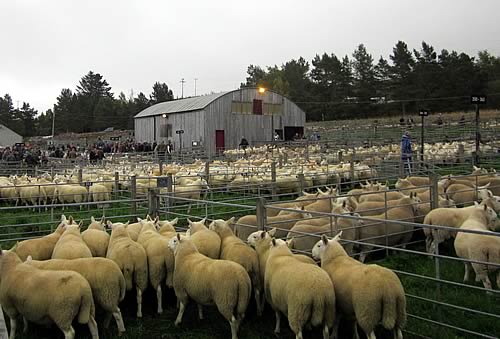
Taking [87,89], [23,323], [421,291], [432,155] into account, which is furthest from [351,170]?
[87,89]

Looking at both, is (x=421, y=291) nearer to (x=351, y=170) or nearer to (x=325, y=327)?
(x=325, y=327)

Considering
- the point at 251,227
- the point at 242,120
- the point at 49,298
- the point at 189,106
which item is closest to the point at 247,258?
the point at 251,227

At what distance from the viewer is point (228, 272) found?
5.32 m

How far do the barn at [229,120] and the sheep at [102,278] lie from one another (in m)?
33.0

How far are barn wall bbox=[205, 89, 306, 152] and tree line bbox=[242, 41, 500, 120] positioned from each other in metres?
10.7

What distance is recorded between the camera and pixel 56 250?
6477 mm

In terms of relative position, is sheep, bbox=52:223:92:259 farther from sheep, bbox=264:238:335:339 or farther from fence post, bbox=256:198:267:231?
sheep, bbox=264:238:335:339

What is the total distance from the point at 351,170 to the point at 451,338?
13021mm

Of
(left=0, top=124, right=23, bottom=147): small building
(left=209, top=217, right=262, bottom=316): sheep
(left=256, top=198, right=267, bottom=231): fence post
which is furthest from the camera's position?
(left=0, top=124, right=23, bottom=147): small building

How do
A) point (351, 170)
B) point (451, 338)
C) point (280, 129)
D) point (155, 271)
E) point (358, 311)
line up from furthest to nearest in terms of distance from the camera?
point (280, 129), point (351, 170), point (155, 271), point (451, 338), point (358, 311)

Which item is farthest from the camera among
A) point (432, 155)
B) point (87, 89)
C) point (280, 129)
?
point (87, 89)

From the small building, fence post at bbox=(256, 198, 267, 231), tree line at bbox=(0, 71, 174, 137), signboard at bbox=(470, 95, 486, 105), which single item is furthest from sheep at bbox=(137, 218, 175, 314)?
tree line at bbox=(0, 71, 174, 137)

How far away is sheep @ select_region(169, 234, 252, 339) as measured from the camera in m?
5.26

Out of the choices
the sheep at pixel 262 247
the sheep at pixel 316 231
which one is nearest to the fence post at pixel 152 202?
the sheep at pixel 316 231
